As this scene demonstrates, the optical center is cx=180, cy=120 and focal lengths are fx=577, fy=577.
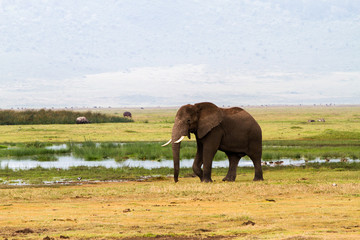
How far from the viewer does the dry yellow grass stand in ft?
32.3

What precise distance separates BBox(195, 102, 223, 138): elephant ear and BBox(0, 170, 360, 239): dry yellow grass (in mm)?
2226

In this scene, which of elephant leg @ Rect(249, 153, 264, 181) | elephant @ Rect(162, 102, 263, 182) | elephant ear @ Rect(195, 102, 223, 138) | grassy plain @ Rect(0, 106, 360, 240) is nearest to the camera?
grassy plain @ Rect(0, 106, 360, 240)

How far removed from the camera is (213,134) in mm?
17938

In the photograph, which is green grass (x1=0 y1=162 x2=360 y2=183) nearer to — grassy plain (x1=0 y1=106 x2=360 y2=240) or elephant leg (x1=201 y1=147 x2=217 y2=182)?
grassy plain (x1=0 y1=106 x2=360 y2=240)

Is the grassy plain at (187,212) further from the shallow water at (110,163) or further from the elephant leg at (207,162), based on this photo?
the shallow water at (110,163)

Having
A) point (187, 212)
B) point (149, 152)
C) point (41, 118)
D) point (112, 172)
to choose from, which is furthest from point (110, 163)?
point (41, 118)

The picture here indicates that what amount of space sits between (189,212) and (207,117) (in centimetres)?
630

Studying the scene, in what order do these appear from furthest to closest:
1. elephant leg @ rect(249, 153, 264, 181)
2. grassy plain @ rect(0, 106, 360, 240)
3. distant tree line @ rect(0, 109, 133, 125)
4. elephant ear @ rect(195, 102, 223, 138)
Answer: distant tree line @ rect(0, 109, 133, 125) < elephant leg @ rect(249, 153, 264, 181) < elephant ear @ rect(195, 102, 223, 138) < grassy plain @ rect(0, 106, 360, 240)

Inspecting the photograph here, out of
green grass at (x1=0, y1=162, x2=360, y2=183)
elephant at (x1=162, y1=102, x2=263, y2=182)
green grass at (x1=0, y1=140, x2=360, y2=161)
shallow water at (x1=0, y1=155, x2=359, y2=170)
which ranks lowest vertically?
shallow water at (x1=0, y1=155, x2=359, y2=170)

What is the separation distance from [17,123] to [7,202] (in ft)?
170

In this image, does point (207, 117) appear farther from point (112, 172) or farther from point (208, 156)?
point (112, 172)

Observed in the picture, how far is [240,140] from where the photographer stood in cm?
1862

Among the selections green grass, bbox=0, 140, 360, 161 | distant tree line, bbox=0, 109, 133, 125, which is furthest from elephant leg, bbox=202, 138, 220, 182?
distant tree line, bbox=0, 109, 133, 125

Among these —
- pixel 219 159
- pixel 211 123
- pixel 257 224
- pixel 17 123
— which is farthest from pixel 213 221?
pixel 17 123
